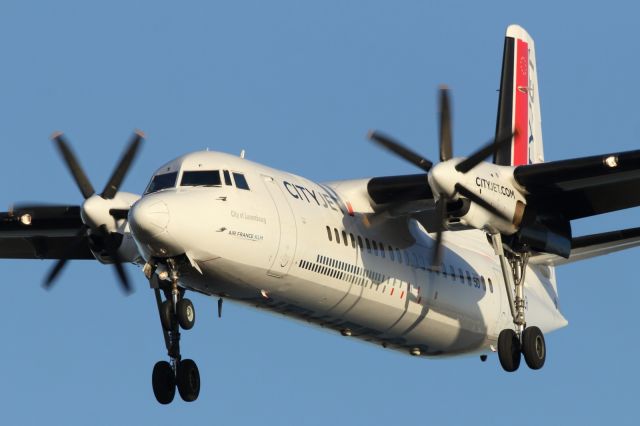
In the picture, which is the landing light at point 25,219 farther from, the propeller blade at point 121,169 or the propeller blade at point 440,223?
the propeller blade at point 440,223

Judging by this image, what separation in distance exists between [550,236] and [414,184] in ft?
Result: 9.02

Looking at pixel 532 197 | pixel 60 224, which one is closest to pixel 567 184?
pixel 532 197

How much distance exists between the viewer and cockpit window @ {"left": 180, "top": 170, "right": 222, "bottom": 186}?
2372 cm

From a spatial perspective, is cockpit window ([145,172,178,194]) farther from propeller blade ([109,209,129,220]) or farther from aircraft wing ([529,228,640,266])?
aircraft wing ([529,228,640,266])

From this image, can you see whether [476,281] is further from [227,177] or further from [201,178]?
[201,178]

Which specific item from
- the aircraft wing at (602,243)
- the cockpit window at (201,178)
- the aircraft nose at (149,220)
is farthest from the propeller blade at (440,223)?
the aircraft nose at (149,220)

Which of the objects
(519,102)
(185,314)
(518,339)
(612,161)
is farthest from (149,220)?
(519,102)

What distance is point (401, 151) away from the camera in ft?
86.7

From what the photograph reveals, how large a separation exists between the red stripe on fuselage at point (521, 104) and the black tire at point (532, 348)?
739cm

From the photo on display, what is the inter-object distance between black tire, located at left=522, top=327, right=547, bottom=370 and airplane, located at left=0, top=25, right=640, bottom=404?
26 millimetres

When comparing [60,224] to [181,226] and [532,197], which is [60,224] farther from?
[532,197]

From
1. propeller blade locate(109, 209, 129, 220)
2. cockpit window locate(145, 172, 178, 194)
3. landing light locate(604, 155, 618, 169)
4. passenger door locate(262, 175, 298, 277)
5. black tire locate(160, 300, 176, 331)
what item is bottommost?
black tire locate(160, 300, 176, 331)

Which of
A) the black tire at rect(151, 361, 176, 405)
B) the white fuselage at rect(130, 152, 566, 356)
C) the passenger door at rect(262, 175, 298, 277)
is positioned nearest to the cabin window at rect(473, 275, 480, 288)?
the white fuselage at rect(130, 152, 566, 356)

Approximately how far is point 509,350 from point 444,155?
→ 157 inches
